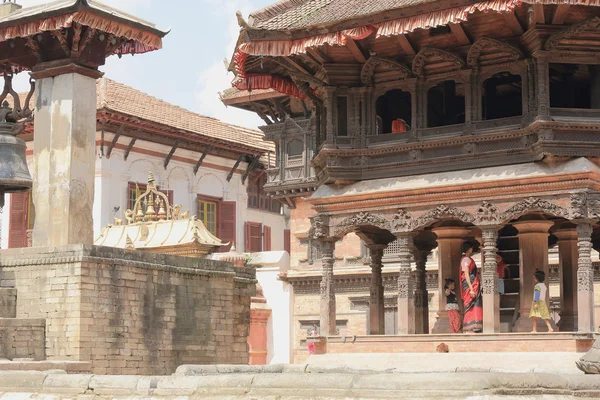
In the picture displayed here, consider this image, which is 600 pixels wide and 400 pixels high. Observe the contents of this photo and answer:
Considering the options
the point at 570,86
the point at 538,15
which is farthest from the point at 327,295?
the point at 538,15

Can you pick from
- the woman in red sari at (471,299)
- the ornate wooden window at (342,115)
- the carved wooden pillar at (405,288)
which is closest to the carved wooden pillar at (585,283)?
the woman in red sari at (471,299)

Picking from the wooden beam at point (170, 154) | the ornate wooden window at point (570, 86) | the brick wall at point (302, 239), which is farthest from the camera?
Answer: the wooden beam at point (170, 154)

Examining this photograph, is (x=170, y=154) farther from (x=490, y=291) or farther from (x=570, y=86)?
(x=490, y=291)

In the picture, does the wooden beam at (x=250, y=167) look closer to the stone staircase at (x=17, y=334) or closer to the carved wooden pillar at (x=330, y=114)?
the carved wooden pillar at (x=330, y=114)

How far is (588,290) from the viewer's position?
18.2 metres

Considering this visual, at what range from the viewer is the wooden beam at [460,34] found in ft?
63.1

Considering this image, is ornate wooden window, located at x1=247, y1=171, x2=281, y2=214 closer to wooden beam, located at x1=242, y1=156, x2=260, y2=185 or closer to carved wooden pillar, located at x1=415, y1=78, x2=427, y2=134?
wooden beam, located at x1=242, y1=156, x2=260, y2=185

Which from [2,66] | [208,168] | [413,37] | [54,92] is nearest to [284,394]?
[413,37]

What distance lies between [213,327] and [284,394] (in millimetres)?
12349

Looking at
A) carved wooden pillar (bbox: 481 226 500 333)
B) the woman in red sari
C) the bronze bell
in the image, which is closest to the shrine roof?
the bronze bell

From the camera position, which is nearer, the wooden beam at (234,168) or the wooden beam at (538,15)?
the wooden beam at (538,15)

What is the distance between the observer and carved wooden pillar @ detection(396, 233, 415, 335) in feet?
65.1

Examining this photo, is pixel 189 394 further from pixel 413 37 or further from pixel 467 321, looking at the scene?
pixel 413 37

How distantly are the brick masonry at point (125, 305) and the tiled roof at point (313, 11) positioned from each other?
16.4ft
